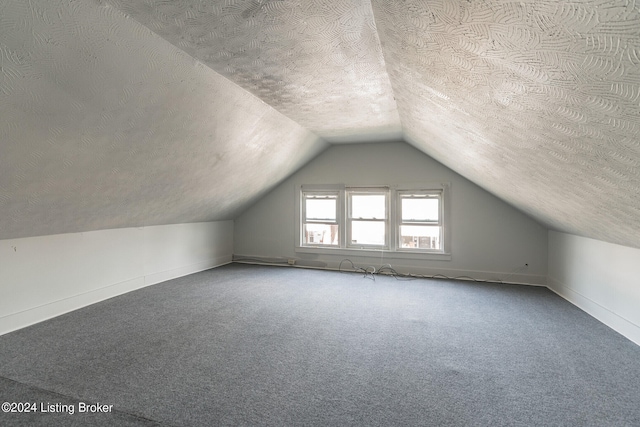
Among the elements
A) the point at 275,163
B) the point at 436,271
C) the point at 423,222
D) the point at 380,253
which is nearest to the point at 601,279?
the point at 436,271

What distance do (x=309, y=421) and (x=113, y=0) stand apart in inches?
91.9

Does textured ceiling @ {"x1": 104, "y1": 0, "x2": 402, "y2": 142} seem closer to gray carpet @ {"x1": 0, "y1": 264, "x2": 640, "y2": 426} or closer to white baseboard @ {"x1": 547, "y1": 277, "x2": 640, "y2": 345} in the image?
gray carpet @ {"x1": 0, "y1": 264, "x2": 640, "y2": 426}

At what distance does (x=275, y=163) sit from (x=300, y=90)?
1942 millimetres

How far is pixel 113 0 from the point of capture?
4.77ft

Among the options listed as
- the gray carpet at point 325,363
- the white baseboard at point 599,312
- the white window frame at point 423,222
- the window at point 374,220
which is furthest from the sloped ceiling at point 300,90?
the window at point 374,220

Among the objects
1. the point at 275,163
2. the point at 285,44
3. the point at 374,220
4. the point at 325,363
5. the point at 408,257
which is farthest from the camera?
the point at 374,220

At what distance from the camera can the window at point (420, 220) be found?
4.82m

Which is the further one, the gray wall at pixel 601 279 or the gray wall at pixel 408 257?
the gray wall at pixel 408 257

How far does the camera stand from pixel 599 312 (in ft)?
9.77

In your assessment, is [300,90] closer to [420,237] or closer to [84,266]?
[84,266]

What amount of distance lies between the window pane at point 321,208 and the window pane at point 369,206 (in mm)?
370

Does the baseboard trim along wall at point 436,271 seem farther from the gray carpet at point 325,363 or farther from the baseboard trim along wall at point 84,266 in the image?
the baseboard trim along wall at point 84,266

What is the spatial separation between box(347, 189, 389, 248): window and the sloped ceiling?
191cm

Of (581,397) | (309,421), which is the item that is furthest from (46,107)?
(581,397)
